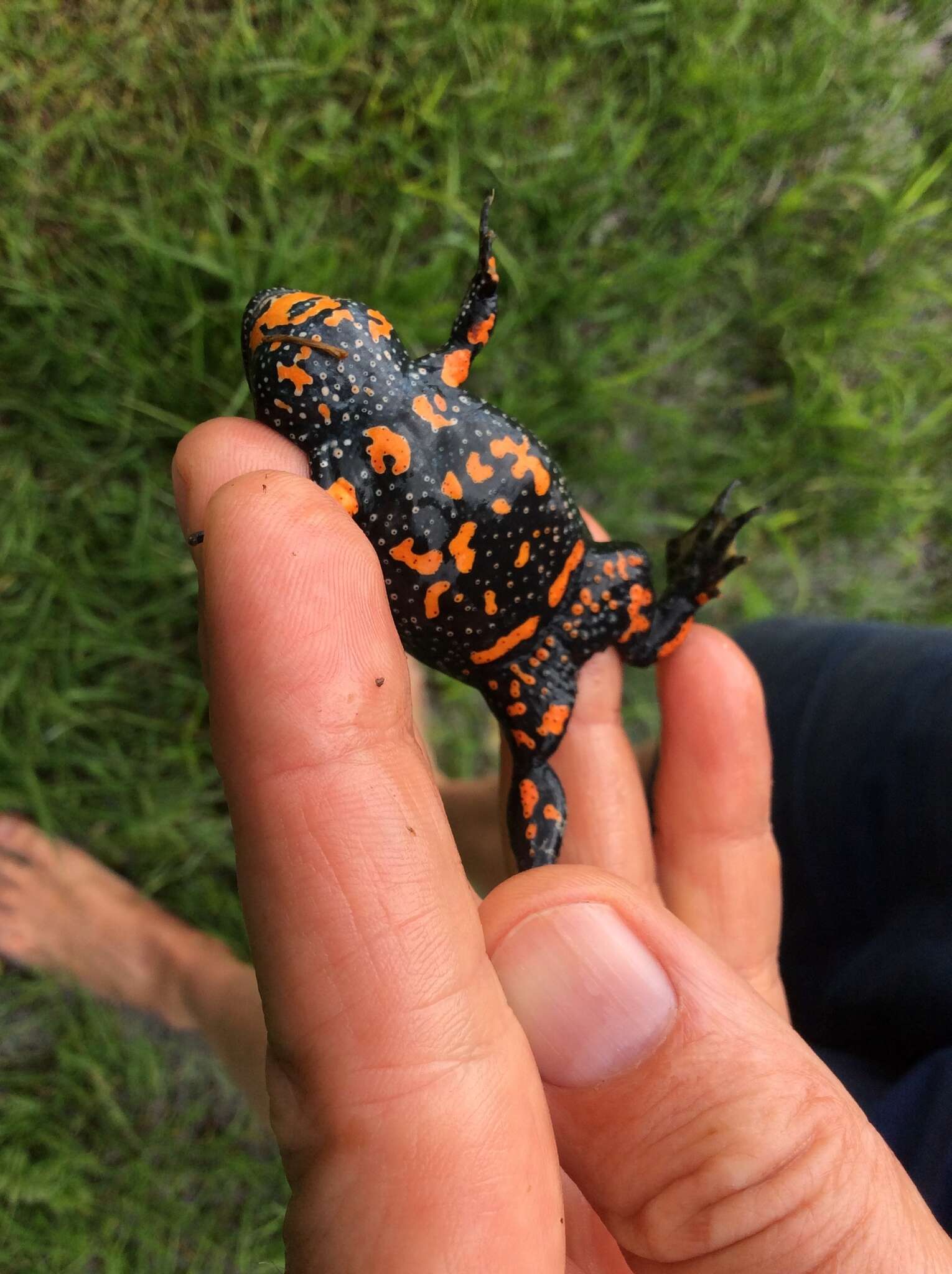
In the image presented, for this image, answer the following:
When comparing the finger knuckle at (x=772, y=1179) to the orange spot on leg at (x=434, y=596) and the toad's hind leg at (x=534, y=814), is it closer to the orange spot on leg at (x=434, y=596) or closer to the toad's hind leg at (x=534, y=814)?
the toad's hind leg at (x=534, y=814)

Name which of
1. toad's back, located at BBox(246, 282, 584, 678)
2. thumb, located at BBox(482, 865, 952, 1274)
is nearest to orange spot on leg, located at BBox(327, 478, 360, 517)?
toad's back, located at BBox(246, 282, 584, 678)

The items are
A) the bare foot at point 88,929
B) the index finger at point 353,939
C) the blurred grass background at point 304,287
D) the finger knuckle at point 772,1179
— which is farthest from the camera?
the bare foot at point 88,929

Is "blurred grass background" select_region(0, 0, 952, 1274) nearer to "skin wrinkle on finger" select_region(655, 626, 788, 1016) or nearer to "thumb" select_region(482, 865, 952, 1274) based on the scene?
"skin wrinkle on finger" select_region(655, 626, 788, 1016)

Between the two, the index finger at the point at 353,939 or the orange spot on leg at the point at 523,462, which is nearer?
the index finger at the point at 353,939

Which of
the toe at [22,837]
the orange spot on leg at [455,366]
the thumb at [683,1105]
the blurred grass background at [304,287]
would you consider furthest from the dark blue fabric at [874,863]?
the toe at [22,837]

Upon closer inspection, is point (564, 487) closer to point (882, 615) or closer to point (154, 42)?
point (154, 42)

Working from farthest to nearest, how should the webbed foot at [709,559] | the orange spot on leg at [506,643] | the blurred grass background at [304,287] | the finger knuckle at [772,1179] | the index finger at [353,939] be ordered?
the blurred grass background at [304,287] → the webbed foot at [709,559] → the orange spot on leg at [506,643] → the finger knuckle at [772,1179] → the index finger at [353,939]

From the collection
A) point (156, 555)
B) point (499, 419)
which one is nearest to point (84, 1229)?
point (156, 555)

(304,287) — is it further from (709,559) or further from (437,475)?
(709,559)
